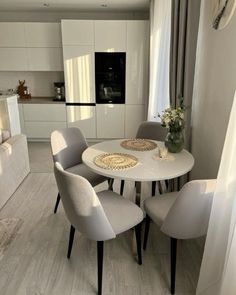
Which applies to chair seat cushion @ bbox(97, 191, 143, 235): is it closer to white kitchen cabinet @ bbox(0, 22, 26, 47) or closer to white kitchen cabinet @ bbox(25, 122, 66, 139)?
white kitchen cabinet @ bbox(25, 122, 66, 139)

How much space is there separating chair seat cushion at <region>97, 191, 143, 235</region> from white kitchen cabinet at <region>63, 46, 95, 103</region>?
290 cm

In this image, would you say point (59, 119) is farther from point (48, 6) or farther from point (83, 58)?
point (48, 6)

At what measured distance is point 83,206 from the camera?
4.81 ft

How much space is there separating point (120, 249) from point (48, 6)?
4.05m

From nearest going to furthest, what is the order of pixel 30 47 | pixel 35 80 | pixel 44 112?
pixel 30 47 → pixel 44 112 → pixel 35 80

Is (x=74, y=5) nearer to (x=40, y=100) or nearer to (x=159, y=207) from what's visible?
(x=40, y=100)

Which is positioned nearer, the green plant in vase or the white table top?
the white table top

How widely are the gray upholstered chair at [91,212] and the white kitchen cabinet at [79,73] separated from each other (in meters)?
3.04

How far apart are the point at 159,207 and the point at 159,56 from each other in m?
2.44

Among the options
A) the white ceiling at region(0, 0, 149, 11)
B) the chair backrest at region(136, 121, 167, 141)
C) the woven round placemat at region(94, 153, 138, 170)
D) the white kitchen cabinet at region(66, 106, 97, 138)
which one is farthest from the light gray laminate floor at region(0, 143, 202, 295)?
the white ceiling at region(0, 0, 149, 11)

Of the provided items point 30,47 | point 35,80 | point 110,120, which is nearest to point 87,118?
point 110,120

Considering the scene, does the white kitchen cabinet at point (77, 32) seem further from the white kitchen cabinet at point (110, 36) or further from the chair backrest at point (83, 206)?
the chair backrest at point (83, 206)

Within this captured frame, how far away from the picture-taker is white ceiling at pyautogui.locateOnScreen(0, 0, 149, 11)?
3855 mm

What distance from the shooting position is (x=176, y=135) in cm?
205
